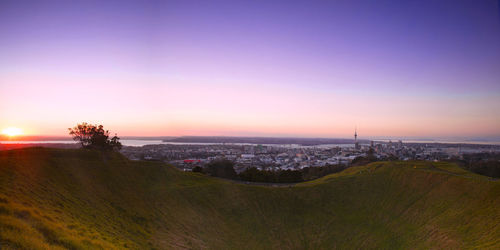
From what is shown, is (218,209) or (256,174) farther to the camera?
(256,174)

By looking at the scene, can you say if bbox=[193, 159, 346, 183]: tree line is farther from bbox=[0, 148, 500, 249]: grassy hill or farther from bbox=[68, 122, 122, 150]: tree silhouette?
bbox=[68, 122, 122, 150]: tree silhouette

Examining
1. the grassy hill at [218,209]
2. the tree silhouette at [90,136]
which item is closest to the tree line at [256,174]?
the grassy hill at [218,209]

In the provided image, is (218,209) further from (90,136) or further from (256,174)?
(90,136)

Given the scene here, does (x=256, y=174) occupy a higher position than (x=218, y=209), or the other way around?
(x=256, y=174)

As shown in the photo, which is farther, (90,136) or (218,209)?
(90,136)

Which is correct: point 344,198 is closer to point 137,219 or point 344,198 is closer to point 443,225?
point 443,225

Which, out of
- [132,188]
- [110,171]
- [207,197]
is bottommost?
[207,197]

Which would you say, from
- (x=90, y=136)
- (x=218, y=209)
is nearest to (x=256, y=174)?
(x=218, y=209)

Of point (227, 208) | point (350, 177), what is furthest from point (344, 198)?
point (227, 208)
